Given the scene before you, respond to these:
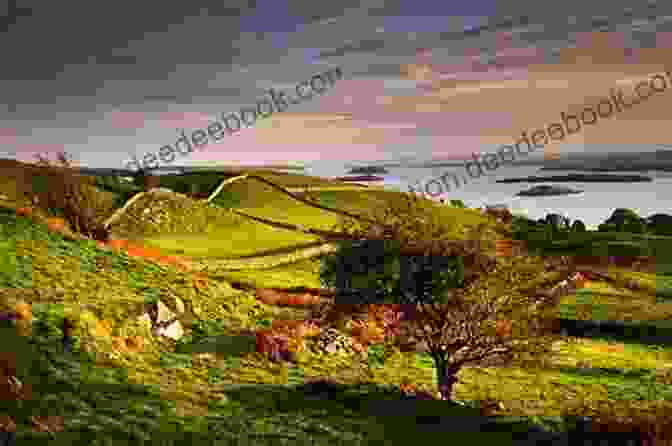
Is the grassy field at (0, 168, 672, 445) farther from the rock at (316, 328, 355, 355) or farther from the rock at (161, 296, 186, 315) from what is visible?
the rock at (316, 328, 355, 355)

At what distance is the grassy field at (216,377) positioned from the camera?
18.1 meters

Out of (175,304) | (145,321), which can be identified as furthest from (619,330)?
(145,321)

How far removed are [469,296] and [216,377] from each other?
1145cm

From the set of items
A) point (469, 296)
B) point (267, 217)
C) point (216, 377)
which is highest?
point (267, 217)

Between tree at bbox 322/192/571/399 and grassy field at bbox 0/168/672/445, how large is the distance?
2.82 metres

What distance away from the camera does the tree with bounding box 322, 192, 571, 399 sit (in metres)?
24.9

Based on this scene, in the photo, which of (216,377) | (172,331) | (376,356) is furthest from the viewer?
(376,356)

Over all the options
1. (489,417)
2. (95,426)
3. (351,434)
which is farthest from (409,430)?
(95,426)

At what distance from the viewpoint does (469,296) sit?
24.6 m

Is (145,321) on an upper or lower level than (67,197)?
lower

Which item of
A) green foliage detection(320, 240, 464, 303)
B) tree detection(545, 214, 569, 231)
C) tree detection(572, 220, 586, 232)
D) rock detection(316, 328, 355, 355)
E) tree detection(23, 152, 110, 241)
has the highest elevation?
tree detection(545, 214, 569, 231)

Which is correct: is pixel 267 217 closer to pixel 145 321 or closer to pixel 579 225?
pixel 145 321

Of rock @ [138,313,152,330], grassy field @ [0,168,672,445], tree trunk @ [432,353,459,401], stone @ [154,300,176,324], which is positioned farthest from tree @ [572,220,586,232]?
rock @ [138,313,152,330]

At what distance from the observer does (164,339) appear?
87.8ft
